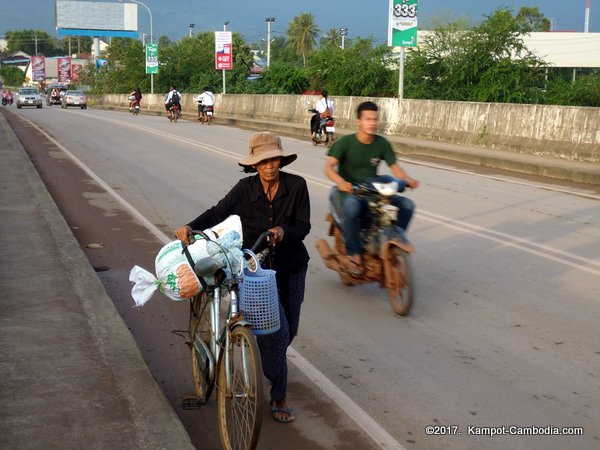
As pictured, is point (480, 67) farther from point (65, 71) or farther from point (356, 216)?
point (65, 71)

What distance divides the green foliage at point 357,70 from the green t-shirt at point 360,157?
103 ft

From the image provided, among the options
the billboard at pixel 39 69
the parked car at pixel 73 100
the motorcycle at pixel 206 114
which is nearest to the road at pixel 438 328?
the motorcycle at pixel 206 114

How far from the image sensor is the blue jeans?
7828 mm

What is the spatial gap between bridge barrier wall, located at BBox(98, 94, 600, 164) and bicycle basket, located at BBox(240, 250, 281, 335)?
16717 mm

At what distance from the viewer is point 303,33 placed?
13612cm

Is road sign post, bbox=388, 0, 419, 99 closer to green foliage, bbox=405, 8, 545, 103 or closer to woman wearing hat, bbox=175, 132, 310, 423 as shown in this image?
green foliage, bbox=405, 8, 545, 103

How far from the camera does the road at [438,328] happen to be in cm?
507

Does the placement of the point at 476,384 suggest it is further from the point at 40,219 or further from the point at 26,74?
the point at 26,74

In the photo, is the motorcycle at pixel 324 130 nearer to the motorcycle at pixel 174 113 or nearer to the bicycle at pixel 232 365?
the motorcycle at pixel 174 113

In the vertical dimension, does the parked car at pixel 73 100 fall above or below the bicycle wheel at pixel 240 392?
below

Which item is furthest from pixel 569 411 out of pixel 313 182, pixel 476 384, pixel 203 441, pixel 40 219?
pixel 313 182

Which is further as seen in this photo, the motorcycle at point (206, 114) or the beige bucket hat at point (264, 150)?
the motorcycle at point (206, 114)

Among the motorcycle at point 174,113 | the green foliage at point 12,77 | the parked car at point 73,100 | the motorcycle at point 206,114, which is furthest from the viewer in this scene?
the green foliage at point 12,77

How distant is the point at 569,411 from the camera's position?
5.22 meters
